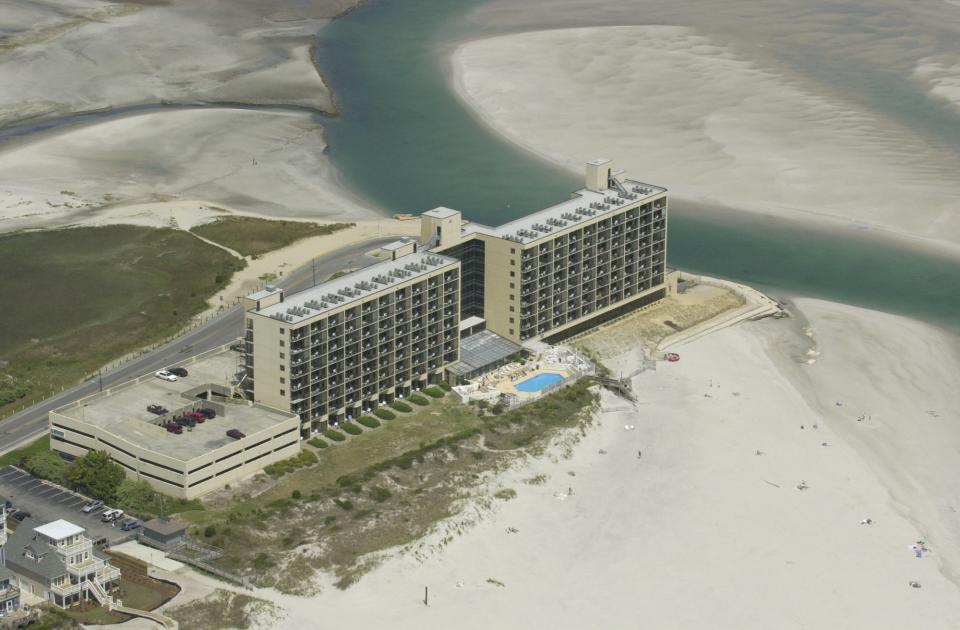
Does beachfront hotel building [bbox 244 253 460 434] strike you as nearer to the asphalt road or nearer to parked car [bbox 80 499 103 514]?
the asphalt road

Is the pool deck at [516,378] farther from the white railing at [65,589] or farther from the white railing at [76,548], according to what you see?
the white railing at [65,589]

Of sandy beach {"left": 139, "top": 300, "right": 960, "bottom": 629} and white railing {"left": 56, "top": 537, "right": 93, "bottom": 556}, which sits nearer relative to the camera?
white railing {"left": 56, "top": 537, "right": 93, "bottom": 556}

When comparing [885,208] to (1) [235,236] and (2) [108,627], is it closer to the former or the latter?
(1) [235,236]

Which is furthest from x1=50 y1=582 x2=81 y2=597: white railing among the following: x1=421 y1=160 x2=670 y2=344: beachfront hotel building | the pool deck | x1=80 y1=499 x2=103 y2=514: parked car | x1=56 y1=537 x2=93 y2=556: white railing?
x1=421 y1=160 x2=670 y2=344: beachfront hotel building

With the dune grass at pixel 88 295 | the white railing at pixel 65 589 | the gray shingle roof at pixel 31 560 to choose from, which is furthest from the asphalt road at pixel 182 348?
the white railing at pixel 65 589

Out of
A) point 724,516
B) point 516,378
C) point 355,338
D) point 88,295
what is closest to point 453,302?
point 516,378

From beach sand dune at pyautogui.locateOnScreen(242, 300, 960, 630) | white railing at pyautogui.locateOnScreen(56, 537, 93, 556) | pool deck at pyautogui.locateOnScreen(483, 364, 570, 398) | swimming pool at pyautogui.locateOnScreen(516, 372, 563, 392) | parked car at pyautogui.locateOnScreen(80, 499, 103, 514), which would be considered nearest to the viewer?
white railing at pyautogui.locateOnScreen(56, 537, 93, 556)
